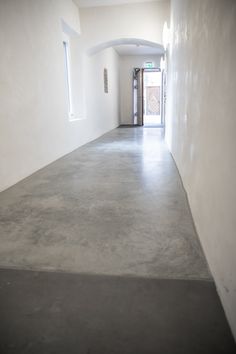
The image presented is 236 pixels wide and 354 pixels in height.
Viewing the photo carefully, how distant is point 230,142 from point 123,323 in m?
0.93

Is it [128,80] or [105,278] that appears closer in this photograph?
[105,278]

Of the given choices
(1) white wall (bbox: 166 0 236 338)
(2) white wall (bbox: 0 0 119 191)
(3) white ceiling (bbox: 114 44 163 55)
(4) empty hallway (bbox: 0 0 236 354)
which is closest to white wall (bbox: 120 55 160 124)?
(3) white ceiling (bbox: 114 44 163 55)

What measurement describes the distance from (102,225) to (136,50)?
11.1 meters

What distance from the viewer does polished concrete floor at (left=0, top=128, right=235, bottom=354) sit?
45.6 inches

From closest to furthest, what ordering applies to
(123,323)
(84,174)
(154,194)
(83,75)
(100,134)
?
1. (123,323)
2. (154,194)
3. (84,174)
4. (83,75)
5. (100,134)

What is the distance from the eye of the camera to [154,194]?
300cm

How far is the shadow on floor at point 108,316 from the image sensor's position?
44.3 inches

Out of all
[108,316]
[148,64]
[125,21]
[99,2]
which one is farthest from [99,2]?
[148,64]

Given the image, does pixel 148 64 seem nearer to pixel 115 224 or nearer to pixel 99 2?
pixel 99 2

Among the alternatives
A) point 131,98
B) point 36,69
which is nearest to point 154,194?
point 36,69

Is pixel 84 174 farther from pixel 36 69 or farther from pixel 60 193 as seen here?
pixel 36 69

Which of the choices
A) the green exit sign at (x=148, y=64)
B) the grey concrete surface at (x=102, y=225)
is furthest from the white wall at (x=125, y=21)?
the green exit sign at (x=148, y=64)

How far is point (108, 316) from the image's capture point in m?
1.28

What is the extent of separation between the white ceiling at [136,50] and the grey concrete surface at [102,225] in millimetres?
8511
